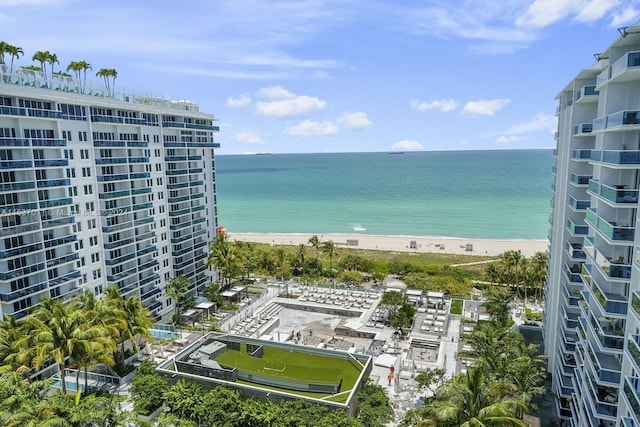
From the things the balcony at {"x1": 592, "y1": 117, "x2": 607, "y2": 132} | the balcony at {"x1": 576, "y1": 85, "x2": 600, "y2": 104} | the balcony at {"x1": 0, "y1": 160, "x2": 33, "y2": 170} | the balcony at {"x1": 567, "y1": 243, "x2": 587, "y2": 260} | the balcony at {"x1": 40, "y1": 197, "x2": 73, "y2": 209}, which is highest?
the balcony at {"x1": 576, "y1": 85, "x2": 600, "y2": 104}

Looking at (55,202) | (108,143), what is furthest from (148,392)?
(108,143)

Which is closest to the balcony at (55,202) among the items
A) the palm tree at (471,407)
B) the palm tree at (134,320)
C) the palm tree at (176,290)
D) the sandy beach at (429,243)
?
the palm tree at (134,320)

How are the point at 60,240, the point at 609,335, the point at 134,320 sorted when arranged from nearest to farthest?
the point at 609,335, the point at 134,320, the point at 60,240

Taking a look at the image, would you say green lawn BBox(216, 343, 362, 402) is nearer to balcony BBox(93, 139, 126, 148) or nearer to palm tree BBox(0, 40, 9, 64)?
balcony BBox(93, 139, 126, 148)

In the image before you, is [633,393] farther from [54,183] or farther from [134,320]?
[54,183]

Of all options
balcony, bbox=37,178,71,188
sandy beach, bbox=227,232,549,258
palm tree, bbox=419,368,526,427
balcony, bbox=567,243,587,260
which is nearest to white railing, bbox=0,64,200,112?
balcony, bbox=37,178,71,188

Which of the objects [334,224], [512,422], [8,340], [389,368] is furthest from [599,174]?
[334,224]
